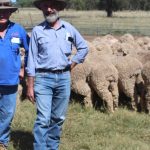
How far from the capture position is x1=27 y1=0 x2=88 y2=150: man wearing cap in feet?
19.3

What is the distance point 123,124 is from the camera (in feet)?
28.3

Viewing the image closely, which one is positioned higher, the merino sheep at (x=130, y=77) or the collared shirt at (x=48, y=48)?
the collared shirt at (x=48, y=48)

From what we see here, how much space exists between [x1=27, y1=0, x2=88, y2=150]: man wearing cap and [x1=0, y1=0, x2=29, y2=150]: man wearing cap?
0.29 meters

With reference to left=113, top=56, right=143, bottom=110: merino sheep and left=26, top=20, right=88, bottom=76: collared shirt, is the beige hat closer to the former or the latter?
left=26, top=20, right=88, bottom=76: collared shirt

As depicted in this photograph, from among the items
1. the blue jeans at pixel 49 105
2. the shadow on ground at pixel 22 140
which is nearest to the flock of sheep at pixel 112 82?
the shadow on ground at pixel 22 140

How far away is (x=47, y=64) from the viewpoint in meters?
5.89

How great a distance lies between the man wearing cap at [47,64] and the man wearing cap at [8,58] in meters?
0.29

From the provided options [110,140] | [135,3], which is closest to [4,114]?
[110,140]

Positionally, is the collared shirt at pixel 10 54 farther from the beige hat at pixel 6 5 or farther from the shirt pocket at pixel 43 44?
the shirt pocket at pixel 43 44

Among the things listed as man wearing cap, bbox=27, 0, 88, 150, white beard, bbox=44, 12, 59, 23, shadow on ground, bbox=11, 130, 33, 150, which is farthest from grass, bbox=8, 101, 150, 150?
white beard, bbox=44, 12, 59, 23

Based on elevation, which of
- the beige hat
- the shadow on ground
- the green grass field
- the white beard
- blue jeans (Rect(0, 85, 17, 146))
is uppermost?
the beige hat

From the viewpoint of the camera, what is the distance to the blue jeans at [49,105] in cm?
589

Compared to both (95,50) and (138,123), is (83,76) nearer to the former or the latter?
(138,123)

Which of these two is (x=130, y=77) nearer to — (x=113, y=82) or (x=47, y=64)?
(x=113, y=82)
